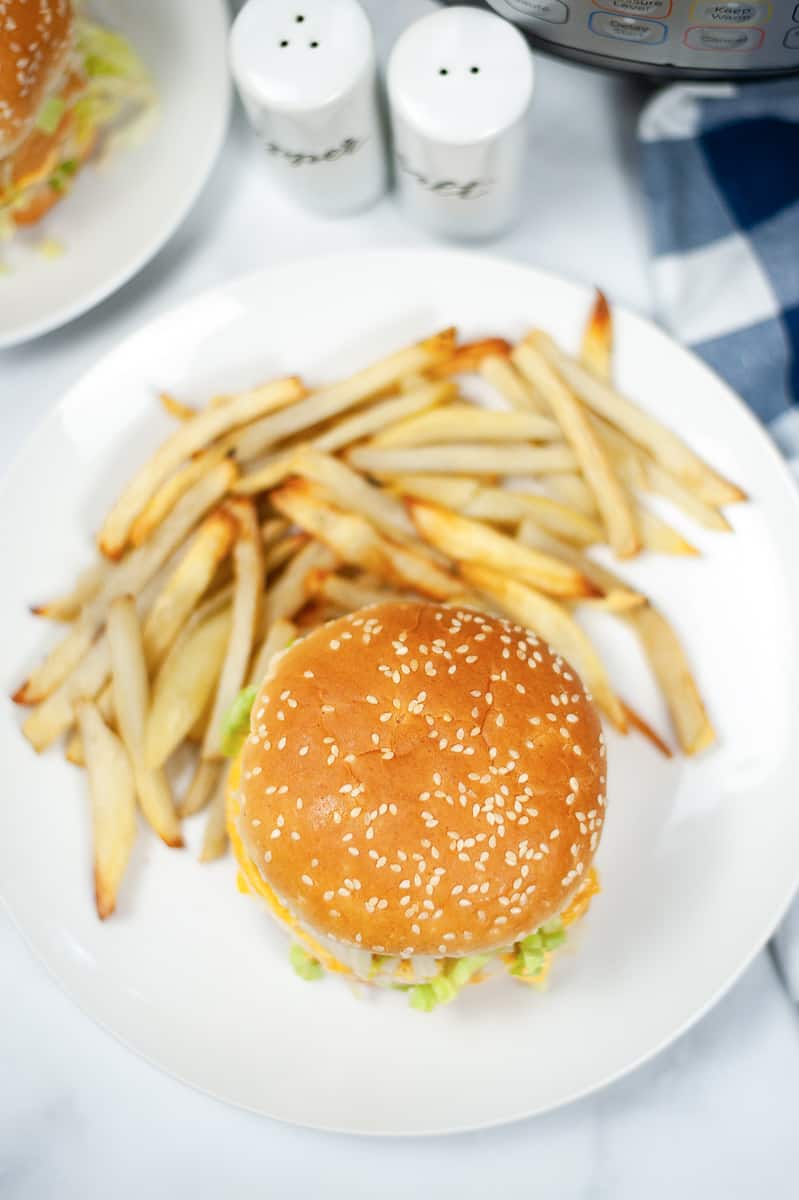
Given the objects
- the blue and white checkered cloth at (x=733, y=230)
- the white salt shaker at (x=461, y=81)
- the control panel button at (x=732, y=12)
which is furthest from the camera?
the blue and white checkered cloth at (x=733, y=230)

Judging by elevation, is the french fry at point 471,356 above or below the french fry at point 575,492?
above

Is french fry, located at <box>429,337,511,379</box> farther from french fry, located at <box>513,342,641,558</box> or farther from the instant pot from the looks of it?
the instant pot

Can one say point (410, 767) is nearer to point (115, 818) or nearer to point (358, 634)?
point (358, 634)

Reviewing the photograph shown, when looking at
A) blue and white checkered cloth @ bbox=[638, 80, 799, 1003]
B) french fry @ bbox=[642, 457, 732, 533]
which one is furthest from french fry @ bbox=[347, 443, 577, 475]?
blue and white checkered cloth @ bbox=[638, 80, 799, 1003]

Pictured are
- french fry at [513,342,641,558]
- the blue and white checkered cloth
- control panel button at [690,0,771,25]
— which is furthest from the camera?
the blue and white checkered cloth

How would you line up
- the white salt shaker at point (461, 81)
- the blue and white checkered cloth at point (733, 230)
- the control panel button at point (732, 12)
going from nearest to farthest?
the control panel button at point (732, 12) < the white salt shaker at point (461, 81) < the blue and white checkered cloth at point (733, 230)

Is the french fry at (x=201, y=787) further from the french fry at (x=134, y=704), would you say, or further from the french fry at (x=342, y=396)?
the french fry at (x=342, y=396)

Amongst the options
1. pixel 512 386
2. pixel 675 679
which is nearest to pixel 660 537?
pixel 675 679

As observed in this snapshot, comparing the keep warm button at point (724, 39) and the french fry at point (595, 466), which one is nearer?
the keep warm button at point (724, 39)

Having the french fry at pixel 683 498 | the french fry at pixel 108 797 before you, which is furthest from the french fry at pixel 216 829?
the french fry at pixel 683 498
